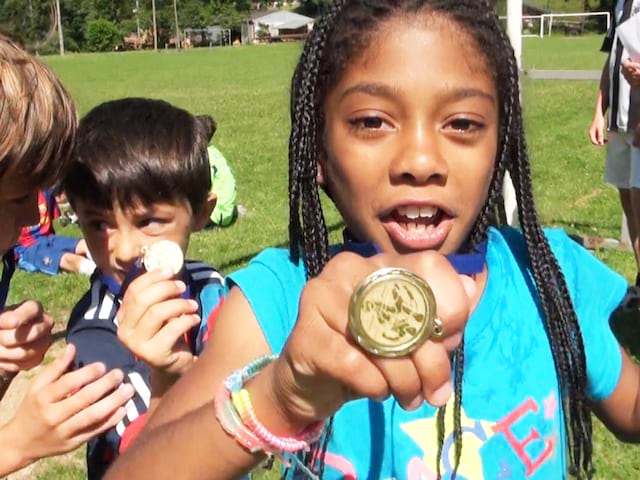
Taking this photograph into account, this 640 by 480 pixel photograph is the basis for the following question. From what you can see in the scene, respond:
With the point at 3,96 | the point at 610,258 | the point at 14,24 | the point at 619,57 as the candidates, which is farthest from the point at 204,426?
the point at 610,258

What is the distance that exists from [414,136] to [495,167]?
320mm

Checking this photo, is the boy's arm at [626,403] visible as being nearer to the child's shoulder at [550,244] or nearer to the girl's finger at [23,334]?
the child's shoulder at [550,244]

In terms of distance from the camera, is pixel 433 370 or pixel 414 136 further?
pixel 414 136

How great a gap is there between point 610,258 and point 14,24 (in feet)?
17.4

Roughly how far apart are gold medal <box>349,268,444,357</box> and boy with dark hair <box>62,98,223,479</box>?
1.32m

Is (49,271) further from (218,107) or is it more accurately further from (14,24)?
(218,107)

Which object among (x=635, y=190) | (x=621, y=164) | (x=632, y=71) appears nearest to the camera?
(x=632, y=71)

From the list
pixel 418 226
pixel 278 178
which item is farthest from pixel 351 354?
pixel 278 178

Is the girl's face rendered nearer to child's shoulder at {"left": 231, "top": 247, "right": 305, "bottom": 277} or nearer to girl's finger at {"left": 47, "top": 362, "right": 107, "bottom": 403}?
child's shoulder at {"left": 231, "top": 247, "right": 305, "bottom": 277}

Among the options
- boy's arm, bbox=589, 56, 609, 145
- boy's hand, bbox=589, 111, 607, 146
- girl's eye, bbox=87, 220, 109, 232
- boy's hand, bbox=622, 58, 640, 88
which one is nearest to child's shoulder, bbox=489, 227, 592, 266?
girl's eye, bbox=87, 220, 109, 232

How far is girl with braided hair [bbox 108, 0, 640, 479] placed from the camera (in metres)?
1.43

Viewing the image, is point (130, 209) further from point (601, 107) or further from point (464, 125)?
point (601, 107)

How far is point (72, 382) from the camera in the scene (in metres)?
1.84

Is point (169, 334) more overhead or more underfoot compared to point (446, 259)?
more underfoot
